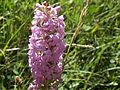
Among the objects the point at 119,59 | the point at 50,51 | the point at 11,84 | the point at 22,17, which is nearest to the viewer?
the point at 50,51

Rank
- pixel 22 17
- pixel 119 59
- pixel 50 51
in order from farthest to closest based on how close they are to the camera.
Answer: pixel 22 17, pixel 119 59, pixel 50 51

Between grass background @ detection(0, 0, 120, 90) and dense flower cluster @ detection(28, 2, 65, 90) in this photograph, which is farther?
grass background @ detection(0, 0, 120, 90)

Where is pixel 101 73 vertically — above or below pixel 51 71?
below

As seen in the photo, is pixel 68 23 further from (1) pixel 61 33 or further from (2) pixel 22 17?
(1) pixel 61 33

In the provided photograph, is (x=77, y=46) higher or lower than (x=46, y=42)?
lower

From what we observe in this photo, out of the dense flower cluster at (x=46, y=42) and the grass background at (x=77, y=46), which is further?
the grass background at (x=77, y=46)

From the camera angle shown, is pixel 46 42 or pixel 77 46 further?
pixel 77 46

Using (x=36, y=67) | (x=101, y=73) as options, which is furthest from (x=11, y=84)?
(x=36, y=67)

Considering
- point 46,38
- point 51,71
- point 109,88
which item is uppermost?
point 46,38
